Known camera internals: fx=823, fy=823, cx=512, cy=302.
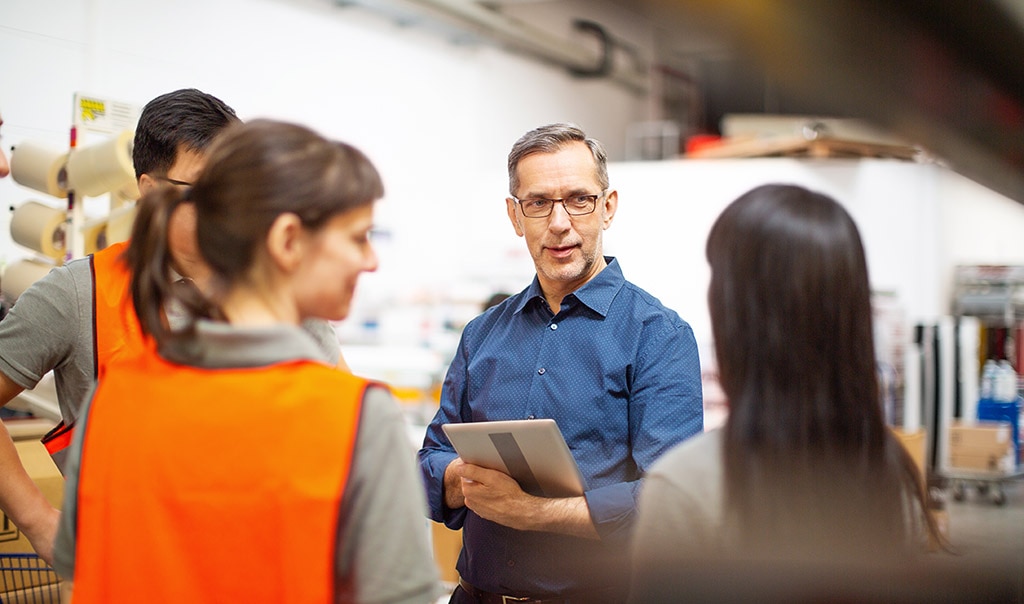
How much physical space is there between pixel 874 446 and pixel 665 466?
230 millimetres

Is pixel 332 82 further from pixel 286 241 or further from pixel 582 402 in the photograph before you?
pixel 286 241

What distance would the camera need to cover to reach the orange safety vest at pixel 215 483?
0.76 meters

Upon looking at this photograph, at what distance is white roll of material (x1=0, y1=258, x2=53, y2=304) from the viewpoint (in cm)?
265

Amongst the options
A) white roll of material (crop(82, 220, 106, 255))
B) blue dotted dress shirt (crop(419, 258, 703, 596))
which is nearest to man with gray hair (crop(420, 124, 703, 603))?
blue dotted dress shirt (crop(419, 258, 703, 596))

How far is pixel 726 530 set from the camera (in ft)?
2.13

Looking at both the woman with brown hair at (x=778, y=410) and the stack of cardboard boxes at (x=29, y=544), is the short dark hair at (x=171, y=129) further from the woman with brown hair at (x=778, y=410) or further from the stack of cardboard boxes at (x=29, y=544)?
the stack of cardboard boxes at (x=29, y=544)

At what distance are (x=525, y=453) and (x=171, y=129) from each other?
791 millimetres

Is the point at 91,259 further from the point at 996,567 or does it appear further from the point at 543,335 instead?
the point at 996,567

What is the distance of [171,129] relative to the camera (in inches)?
53.1

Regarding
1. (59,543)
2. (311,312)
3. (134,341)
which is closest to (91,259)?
(134,341)

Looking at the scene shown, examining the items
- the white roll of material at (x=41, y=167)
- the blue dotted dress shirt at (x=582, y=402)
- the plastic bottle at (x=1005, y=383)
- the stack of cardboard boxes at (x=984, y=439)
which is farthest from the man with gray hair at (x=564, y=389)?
the plastic bottle at (x=1005, y=383)

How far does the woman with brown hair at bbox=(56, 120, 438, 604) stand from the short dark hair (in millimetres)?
513

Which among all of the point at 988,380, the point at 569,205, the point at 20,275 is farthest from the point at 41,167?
the point at 988,380

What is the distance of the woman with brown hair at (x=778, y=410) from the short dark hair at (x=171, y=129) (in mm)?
934
